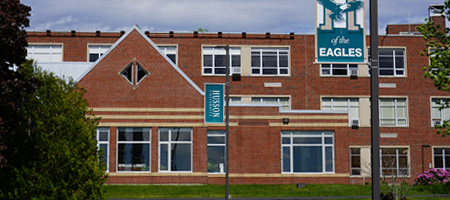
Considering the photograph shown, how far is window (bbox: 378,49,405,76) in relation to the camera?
4644 cm

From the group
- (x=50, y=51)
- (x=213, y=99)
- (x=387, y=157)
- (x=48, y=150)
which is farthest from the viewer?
(x=50, y=51)

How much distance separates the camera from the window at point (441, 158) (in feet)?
149

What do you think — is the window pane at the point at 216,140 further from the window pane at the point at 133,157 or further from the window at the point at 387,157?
the window at the point at 387,157

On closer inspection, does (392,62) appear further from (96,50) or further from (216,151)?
(96,50)

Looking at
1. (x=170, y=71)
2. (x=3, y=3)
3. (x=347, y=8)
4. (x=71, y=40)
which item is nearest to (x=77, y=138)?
(x=3, y=3)

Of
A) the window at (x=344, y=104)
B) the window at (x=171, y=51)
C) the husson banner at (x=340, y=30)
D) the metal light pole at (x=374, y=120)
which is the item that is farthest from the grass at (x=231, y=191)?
the metal light pole at (x=374, y=120)

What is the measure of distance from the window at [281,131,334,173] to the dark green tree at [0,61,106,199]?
2239 centimetres

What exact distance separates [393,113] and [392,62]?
3967 mm

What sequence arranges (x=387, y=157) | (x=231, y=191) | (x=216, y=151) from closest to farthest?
(x=231, y=191) < (x=216, y=151) < (x=387, y=157)

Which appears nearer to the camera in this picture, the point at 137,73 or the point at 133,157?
the point at 133,157

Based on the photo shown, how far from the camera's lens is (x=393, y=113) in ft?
151

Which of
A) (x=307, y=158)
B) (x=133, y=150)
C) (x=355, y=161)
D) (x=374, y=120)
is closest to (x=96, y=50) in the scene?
(x=133, y=150)

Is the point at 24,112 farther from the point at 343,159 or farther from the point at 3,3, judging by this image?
the point at 343,159

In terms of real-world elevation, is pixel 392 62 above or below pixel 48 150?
above
